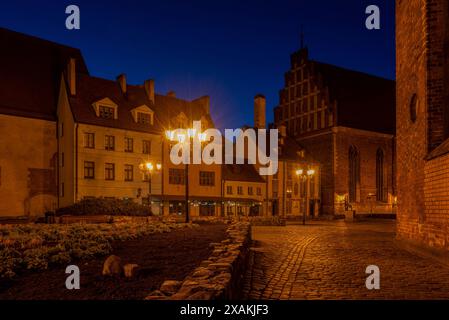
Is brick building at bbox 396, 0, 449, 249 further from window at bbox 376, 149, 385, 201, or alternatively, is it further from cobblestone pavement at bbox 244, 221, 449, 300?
window at bbox 376, 149, 385, 201

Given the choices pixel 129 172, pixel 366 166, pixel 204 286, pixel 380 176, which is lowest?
pixel 204 286

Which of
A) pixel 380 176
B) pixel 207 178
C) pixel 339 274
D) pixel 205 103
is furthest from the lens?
pixel 380 176

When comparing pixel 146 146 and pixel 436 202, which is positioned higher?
pixel 146 146

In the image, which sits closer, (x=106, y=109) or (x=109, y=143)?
(x=109, y=143)

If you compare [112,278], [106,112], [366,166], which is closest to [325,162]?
[366,166]

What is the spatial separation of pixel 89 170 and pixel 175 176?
30.1 ft

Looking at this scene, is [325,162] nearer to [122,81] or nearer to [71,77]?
[122,81]

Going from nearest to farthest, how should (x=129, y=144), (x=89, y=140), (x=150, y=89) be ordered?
(x=89, y=140) → (x=129, y=144) → (x=150, y=89)

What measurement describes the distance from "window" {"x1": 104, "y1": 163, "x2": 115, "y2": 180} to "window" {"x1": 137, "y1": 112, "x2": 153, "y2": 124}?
18.3ft

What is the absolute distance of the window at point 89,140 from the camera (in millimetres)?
36781

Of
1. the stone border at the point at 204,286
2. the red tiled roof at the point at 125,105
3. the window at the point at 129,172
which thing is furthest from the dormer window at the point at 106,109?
the stone border at the point at 204,286

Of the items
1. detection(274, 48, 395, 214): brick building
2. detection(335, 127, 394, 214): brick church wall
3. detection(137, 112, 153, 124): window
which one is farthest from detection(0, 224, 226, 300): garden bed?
detection(335, 127, 394, 214): brick church wall

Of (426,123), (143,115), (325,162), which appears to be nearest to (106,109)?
(143,115)

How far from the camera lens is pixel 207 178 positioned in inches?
1777
